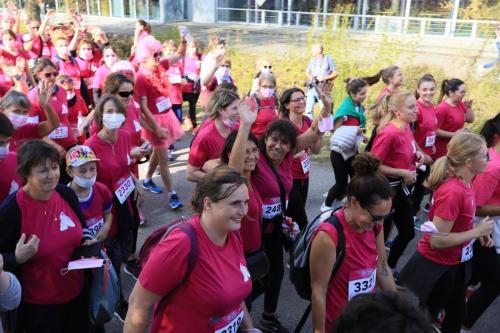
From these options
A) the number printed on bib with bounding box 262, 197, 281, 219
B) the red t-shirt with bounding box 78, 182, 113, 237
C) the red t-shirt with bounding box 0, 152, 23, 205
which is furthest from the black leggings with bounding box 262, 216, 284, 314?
the red t-shirt with bounding box 0, 152, 23, 205

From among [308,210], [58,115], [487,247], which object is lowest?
[308,210]

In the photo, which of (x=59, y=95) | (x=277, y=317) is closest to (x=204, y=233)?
(x=277, y=317)

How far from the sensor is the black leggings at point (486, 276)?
3.52 metres

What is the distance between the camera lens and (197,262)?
2189 millimetres

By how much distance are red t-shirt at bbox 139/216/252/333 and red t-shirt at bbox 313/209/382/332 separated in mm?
643

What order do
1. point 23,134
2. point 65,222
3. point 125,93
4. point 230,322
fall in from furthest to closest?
1. point 125,93
2. point 23,134
3. point 65,222
4. point 230,322

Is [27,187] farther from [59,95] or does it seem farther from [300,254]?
[59,95]

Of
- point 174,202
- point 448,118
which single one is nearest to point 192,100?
point 174,202

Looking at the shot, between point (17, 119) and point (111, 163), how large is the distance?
96 centimetres

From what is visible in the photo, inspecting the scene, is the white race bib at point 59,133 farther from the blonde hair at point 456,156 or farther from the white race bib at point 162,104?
the blonde hair at point 456,156

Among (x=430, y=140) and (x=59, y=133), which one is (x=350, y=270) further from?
(x=59, y=133)

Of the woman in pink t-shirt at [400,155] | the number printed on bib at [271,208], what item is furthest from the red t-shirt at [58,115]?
the woman in pink t-shirt at [400,155]

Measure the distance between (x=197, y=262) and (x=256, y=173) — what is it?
144 centimetres

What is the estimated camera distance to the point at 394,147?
4.46m
